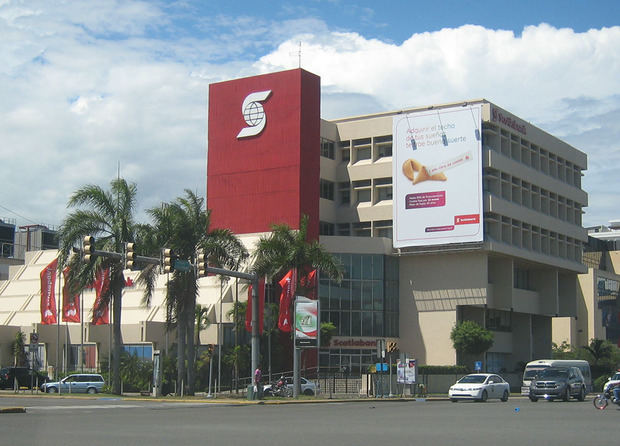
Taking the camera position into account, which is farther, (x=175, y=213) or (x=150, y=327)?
(x=150, y=327)

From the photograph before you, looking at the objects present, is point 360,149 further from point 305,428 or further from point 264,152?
point 305,428

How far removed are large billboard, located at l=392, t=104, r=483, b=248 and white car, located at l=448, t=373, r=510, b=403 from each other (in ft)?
68.3

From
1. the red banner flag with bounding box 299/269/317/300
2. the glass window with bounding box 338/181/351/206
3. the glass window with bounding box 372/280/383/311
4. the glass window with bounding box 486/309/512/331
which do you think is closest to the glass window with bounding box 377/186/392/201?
the glass window with bounding box 338/181/351/206

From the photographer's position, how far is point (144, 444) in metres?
18.6

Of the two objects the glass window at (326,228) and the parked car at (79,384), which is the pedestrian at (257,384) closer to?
the parked car at (79,384)

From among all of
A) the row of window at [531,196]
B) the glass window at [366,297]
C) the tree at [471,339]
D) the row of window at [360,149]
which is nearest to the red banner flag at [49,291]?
the glass window at [366,297]

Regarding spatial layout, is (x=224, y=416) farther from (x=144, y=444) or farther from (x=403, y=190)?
(x=403, y=190)

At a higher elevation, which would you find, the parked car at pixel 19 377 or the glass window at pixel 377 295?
the glass window at pixel 377 295

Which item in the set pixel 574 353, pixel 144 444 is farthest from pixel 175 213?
pixel 574 353

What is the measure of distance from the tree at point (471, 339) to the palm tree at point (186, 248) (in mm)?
21792

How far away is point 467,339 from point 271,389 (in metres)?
20.8

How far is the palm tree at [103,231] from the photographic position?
49312mm

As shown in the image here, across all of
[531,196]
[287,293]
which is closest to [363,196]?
[531,196]

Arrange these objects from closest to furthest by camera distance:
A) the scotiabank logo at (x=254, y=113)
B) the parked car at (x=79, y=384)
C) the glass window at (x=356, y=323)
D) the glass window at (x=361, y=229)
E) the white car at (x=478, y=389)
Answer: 1. the white car at (x=478, y=389)
2. the parked car at (x=79, y=384)
3. the glass window at (x=356, y=323)
4. the scotiabank logo at (x=254, y=113)
5. the glass window at (x=361, y=229)
